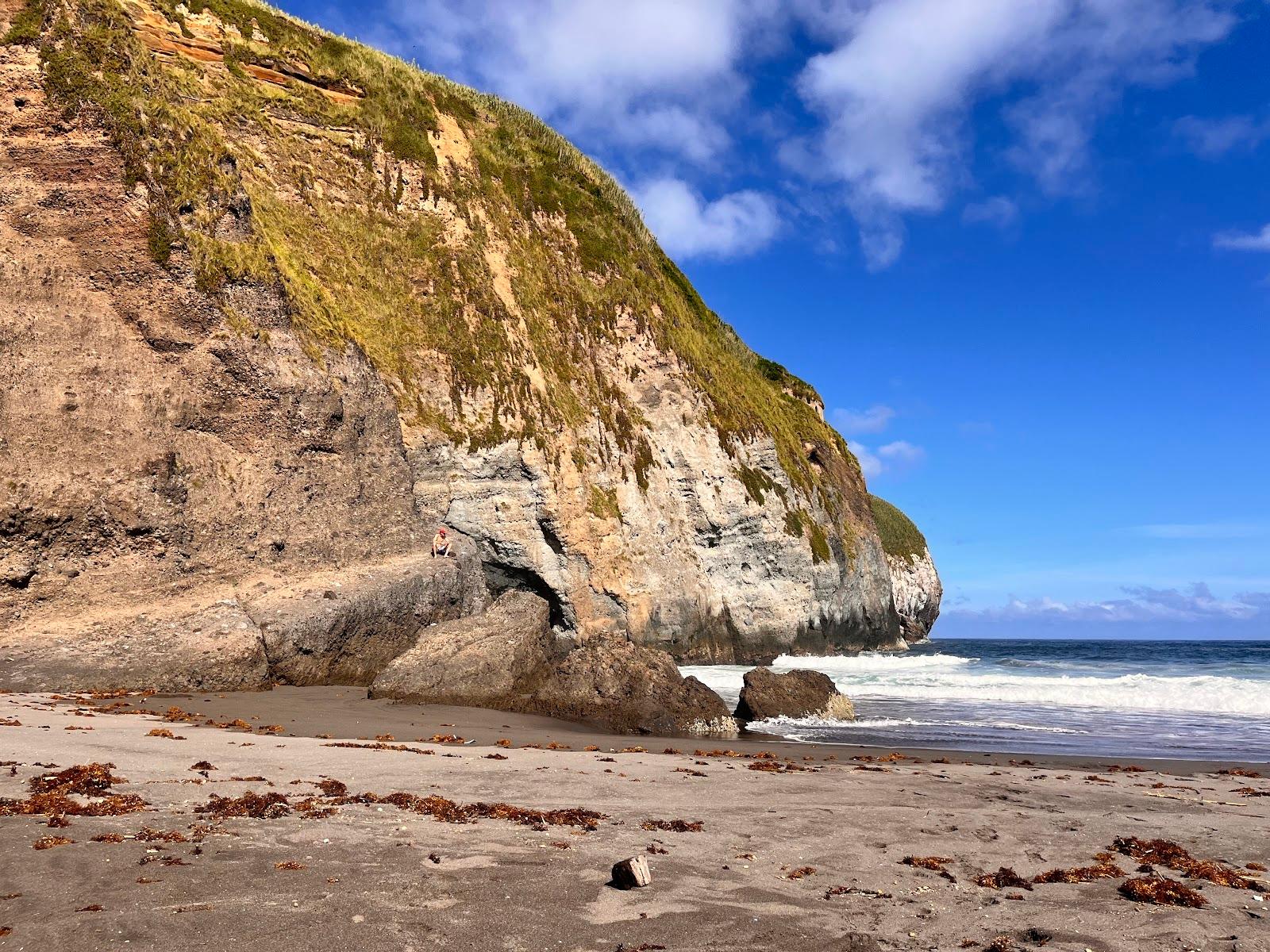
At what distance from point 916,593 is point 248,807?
10458cm

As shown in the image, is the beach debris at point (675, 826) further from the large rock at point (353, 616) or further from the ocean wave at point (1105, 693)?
the ocean wave at point (1105, 693)

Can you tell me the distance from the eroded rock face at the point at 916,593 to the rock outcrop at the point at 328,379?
5848 centimetres

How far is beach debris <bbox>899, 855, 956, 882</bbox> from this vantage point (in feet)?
21.5

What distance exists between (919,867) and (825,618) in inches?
1492

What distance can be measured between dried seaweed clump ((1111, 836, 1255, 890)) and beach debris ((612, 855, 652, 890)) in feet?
15.0

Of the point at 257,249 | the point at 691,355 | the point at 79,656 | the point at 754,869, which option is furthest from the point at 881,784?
the point at 691,355

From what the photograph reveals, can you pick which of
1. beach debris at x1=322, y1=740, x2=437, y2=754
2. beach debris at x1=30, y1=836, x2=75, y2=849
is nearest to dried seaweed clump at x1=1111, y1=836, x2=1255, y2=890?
beach debris at x1=322, y1=740, x2=437, y2=754

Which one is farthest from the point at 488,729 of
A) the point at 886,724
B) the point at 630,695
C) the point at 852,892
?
the point at 886,724

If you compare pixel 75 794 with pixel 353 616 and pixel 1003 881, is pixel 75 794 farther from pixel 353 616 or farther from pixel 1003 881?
pixel 353 616

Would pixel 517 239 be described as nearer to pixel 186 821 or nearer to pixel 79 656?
pixel 79 656

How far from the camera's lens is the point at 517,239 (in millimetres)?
32719

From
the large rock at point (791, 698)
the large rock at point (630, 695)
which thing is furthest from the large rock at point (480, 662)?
the large rock at point (791, 698)

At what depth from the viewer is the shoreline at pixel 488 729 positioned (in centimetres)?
1322

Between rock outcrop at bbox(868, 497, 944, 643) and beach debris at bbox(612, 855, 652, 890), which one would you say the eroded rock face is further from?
beach debris at bbox(612, 855, 652, 890)
